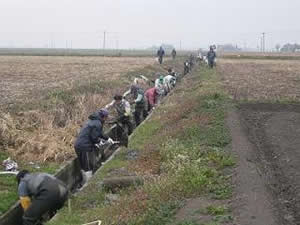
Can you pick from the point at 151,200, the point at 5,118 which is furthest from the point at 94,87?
the point at 151,200

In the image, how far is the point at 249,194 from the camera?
31.9 ft

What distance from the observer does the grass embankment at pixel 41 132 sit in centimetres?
1352

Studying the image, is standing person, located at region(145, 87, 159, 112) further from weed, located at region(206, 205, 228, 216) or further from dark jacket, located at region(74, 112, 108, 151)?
weed, located at region(206, 205, 228, 216)

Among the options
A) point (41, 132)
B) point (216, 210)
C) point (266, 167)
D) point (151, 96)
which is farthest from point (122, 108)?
point (216, 210)

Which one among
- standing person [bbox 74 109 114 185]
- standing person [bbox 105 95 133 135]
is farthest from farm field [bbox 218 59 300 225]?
standing person [bbox 74 109 114 185]

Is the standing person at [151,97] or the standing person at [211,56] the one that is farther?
the standing person at [211,56]

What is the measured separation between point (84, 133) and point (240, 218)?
5.40 meters

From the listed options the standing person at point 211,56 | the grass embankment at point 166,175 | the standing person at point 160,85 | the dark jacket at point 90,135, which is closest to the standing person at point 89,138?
the dark jacket at point 90,135

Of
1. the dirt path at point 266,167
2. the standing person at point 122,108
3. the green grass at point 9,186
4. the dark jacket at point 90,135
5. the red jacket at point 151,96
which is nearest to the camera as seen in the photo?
→ the dirt path at point 266,167

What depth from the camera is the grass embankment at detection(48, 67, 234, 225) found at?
9133 millimetres

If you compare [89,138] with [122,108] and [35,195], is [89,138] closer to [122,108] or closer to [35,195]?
[35,195]

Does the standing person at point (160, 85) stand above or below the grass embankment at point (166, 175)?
above

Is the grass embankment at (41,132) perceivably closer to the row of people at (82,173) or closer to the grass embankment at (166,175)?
the row of people at (82,173)

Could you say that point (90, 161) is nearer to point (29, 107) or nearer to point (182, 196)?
point (182, 196)
